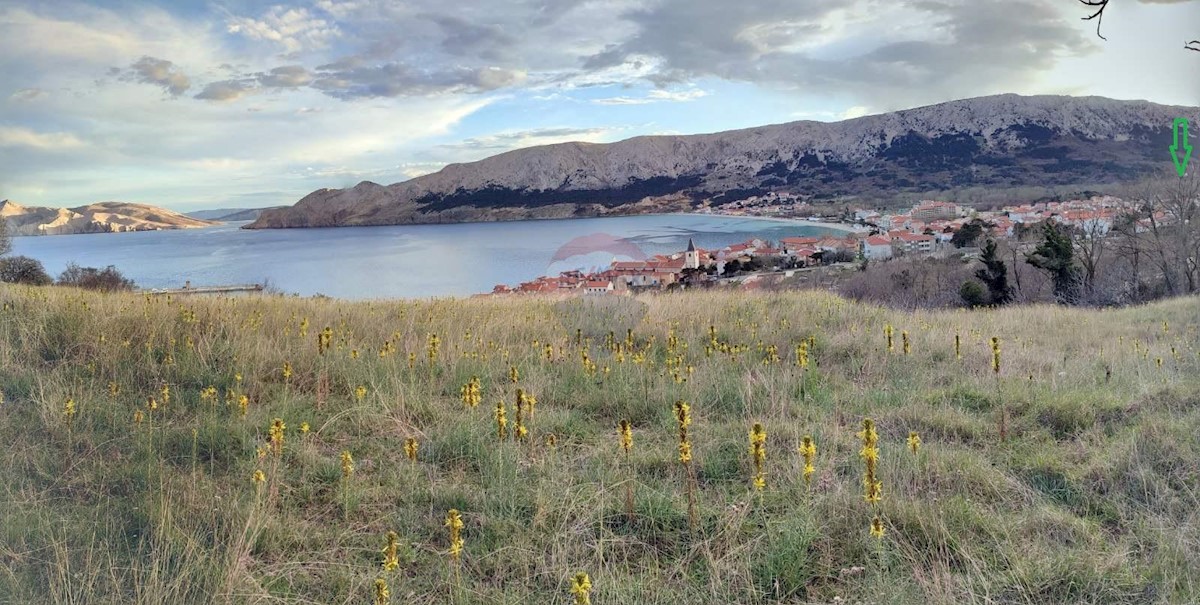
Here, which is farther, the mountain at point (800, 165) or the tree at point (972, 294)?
the mountain at point (800, 165)

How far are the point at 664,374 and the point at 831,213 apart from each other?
1068 inches

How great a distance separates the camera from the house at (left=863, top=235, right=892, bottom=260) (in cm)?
2436

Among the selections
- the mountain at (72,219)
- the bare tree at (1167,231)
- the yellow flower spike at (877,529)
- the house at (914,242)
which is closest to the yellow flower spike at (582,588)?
the yellow flower spike at (877,529)

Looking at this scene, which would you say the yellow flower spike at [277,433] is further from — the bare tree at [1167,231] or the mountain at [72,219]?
the bare tree at [1167,231]

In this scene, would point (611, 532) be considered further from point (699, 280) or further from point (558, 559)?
point (699, 280)

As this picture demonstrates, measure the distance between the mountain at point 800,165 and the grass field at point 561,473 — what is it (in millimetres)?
19771

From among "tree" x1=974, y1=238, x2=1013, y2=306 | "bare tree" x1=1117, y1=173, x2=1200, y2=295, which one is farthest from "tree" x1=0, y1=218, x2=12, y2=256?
"bare tree" x1=1117, y1=173, x2=1200, y2=295

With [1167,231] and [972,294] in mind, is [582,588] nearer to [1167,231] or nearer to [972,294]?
[972,294]

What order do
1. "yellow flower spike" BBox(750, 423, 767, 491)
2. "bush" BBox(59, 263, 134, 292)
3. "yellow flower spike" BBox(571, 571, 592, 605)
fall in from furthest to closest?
"bush" BBox(59, 263, 134, 292), "yellow flower spike" BBox(750, 423, 767, 491), "yellow flower spike" BBox(571, 571, 592, 605)

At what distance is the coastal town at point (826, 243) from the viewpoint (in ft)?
48.4

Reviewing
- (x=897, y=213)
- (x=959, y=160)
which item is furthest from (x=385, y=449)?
(x=959, y=160)

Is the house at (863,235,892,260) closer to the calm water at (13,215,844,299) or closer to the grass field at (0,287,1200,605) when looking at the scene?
the calm water at (13,215,844,299)

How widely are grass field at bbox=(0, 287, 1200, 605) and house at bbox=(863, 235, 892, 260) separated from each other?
65.2 ft

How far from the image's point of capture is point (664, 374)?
449 cm
